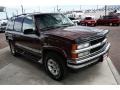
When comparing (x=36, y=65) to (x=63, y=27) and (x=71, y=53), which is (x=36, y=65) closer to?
(x=63, y=27)

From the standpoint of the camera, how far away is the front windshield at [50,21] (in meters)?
5.31

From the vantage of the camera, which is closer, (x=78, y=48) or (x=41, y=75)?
(x=78, y=48)

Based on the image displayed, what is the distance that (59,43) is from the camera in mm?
4355

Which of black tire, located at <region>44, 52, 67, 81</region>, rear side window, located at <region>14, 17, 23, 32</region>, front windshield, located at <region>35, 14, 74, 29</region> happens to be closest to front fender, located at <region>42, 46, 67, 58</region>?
black tire, located at <region>44, 52, 67, 81</region>

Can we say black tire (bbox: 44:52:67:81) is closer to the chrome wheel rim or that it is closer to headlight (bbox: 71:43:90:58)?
the chrome wheel rim

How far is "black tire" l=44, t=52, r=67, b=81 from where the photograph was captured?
14.6 ft

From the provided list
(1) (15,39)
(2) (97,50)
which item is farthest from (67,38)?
(1) (15,39)

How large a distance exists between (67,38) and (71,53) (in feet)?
1.25

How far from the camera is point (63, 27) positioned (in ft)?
17.9

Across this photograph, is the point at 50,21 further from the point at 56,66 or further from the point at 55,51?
the point at 56,66

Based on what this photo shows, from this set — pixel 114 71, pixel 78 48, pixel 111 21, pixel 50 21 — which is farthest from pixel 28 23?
pixel 111 21

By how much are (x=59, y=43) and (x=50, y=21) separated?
1.42 metres

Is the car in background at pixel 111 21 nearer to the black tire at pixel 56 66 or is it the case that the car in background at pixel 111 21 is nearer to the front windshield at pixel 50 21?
the front windshield at pixel 50 21

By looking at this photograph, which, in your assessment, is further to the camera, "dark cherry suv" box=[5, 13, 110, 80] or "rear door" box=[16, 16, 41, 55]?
"rear door" box=[16, 16, 41, 55]
